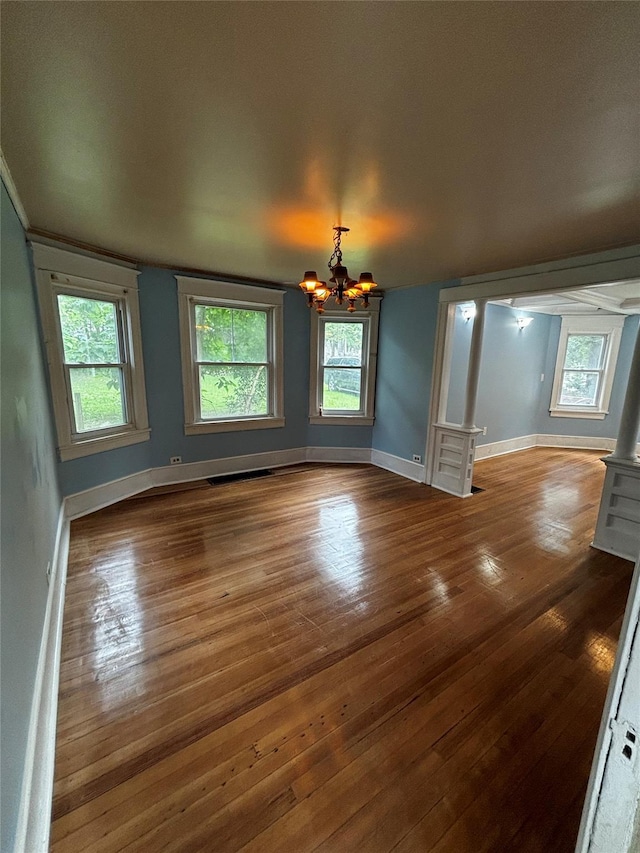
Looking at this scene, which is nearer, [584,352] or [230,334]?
[230,334]

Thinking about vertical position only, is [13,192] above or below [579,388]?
above

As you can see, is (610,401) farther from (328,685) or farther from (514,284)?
(328,685)

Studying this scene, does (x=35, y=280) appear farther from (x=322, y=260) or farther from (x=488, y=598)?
(x=488, y=598)

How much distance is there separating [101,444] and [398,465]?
362cm

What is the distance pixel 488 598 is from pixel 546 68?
2691 millimetres

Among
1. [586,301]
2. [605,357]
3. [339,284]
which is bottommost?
[605,357]

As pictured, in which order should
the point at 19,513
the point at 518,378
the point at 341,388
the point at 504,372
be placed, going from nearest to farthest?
the point at 19,513 → the point at 341,388 → the point at 504,372 → the point at 518,378

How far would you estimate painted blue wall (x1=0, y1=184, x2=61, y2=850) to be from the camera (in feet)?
3.55

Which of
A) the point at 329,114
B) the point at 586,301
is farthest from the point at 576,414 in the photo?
the point at 329,114

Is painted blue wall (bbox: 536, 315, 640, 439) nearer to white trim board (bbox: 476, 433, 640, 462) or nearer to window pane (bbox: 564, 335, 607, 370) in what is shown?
white trim board (bbox: 476, 433, 640, 462)

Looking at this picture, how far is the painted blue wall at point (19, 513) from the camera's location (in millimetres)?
1082

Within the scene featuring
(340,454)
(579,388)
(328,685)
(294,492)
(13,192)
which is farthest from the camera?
(579,388)

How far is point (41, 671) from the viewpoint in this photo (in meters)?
1.56

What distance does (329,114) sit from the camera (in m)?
1.34
